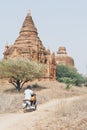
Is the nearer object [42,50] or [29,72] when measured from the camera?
[29,72]

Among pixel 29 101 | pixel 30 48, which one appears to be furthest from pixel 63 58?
pixel 29 101

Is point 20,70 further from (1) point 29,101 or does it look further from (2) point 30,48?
(1) point 29,101

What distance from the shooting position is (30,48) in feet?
152

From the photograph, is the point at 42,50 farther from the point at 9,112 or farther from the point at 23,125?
the point at 23,125

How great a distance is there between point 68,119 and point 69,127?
887 millimetres

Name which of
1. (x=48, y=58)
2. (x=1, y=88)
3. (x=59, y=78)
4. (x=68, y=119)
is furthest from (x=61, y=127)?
(x=59, y=78)

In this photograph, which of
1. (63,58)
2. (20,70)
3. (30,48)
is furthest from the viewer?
(63,58)

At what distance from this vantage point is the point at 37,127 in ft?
29.6

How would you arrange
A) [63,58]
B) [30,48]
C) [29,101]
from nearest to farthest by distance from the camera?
[29,101], [30,48], [63,58]

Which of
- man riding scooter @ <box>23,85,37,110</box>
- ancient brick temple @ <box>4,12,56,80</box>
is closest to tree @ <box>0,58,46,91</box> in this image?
ancient brick temple @ <box>4,12,56,80</box>

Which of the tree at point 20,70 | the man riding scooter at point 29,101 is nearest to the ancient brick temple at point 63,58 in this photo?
the tree at point 20,70

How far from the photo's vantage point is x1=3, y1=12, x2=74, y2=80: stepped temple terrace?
46156 millimetres

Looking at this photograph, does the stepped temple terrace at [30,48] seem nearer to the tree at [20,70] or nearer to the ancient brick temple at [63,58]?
the tree at [20,70]

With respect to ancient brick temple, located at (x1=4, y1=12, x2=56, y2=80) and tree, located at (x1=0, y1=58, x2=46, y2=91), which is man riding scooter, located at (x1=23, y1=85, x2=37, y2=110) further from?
ancient brick temple, located at (x1=4, y1=12, x2=56, y2=80)
